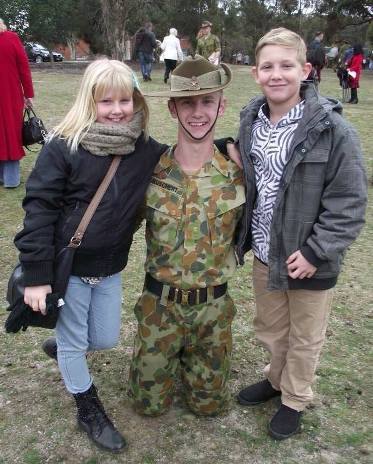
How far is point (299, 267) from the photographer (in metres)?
2.33

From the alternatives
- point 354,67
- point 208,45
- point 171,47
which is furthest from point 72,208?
point 171,47

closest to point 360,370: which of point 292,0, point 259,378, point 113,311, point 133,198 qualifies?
point 259,378

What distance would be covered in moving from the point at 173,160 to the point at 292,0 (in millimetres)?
46169

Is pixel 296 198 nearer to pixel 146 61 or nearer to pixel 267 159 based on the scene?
pixel 267 159

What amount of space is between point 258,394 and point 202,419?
346mm

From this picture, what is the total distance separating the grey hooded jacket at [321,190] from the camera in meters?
2.22

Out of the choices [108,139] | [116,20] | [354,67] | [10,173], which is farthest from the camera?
[116,20]

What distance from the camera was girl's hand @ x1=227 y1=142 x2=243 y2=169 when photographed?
2.56m

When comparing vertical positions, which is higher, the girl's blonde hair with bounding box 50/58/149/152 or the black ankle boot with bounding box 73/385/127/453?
the girl's blonde hair with bounding box 50/58/149/152

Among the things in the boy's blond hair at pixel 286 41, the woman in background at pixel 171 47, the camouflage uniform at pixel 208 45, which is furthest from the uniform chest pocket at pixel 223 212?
the woman in background at pixel 171 47

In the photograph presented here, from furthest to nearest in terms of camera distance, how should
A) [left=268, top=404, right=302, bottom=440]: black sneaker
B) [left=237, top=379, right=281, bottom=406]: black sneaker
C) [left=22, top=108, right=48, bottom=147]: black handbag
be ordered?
[left=22, top=108, right=48, bottom=147]: black handbag
[left=237, top=379, right=281, bottom=406]: black sneaker
[left=268, top=404, right=302, bottom=440]: black sneaker

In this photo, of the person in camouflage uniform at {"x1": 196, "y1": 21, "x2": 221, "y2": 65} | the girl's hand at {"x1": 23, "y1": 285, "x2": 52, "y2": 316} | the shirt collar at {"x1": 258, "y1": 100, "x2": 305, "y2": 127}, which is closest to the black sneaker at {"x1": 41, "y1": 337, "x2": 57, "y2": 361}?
the girl's hand at {"x1": 23, "y1": 285, "x2": 52, "y2": 316}

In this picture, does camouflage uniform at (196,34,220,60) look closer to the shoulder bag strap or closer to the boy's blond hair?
the boy's blond hair

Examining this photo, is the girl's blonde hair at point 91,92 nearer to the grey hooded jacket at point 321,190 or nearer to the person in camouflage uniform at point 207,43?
the grey hooded jacket at point 321,190
